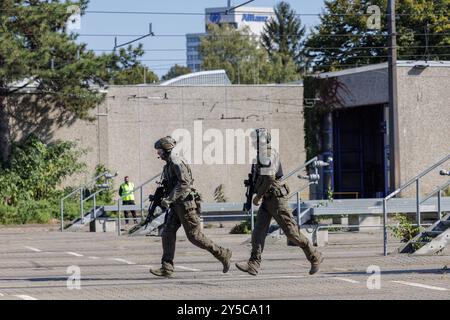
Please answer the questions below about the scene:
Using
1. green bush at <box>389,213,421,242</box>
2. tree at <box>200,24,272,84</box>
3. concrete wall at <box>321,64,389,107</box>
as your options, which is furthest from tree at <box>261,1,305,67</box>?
green bush at <box>389,213,421,242</box>

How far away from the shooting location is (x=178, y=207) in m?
14.9

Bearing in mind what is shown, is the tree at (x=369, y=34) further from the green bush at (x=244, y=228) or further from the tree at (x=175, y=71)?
the tree at (x=175, y=71)

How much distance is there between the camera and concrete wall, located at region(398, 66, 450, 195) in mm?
45031

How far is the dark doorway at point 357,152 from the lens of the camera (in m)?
51.1

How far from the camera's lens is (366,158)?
170ft

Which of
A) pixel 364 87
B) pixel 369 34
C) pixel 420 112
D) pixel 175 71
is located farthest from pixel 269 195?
pixel 175 71

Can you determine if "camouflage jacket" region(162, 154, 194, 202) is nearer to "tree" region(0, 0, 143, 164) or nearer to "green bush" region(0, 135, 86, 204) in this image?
"tree" region(0, 0, 143, 164)

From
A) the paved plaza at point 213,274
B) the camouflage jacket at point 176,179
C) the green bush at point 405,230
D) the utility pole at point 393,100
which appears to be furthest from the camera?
the utility pole at point 393,100

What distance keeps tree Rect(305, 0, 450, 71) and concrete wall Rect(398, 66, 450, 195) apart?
16587 millimetres

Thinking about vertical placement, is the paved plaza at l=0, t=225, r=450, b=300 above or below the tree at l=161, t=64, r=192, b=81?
below

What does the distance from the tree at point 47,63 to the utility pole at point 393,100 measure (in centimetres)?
1079

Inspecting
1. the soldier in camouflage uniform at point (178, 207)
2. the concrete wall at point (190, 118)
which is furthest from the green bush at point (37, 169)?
the soldier in camouflage uniform at point (178, 207)

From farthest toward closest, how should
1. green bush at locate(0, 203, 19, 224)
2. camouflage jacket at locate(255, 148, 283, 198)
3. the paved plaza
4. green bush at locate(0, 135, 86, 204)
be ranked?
green bush at locate(0, 135, 86, 204)
green bush at locate(0, 203, 19, 224)
camouflage jacket at locate(255, 148, 283, 198)
the paved plaza
